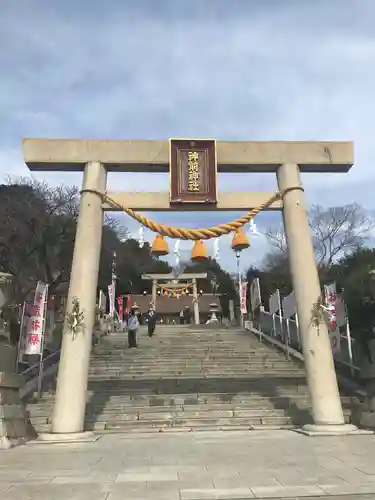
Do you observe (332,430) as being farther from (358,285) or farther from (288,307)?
(358,285)

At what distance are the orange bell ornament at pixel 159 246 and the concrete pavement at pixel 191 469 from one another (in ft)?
12.5

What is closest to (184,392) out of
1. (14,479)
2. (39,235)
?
(14,479)

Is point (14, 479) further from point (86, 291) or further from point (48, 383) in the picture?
point (48, 383)

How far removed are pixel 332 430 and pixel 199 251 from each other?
14.2ft

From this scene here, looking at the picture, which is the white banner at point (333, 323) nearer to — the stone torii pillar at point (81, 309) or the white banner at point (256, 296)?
the stone torii pillar at point (81, 309)

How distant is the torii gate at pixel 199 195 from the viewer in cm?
925

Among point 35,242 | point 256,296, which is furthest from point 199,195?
point 35,242

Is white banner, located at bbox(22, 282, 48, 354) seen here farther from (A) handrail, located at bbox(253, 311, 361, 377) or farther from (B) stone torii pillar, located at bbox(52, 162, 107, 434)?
(A) handrail, located at bbox(253, 311, 361, 377)

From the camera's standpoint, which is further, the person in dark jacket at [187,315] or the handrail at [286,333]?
the person in dark jacket at [187,315]

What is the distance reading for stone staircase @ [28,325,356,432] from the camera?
1051cm

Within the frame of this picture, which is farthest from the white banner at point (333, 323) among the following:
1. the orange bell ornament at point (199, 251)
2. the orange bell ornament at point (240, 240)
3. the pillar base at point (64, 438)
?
the pillar base at point (64, 438)

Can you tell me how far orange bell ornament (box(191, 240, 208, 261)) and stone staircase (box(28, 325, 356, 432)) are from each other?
3548 mm

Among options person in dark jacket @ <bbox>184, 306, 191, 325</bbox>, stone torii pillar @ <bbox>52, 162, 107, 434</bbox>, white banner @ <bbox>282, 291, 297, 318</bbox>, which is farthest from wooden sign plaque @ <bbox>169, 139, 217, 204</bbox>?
person in dark jacket @ <bbox>184, 306, 191, 325</bbox>

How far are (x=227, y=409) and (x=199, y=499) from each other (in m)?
6.95
